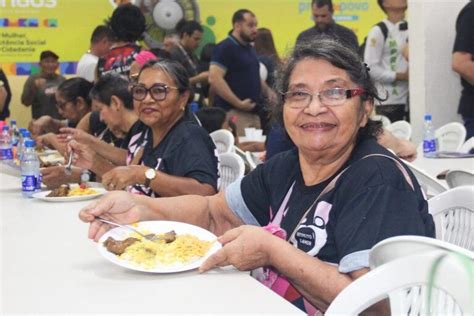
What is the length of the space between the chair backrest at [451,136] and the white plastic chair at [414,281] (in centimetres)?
343

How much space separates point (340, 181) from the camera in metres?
1.58

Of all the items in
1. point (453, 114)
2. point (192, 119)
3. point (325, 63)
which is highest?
point (325, 63)

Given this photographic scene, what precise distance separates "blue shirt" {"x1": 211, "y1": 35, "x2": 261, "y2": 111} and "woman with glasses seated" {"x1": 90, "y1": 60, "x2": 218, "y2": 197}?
10.4 feet

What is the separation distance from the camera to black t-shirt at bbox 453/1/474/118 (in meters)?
4.34

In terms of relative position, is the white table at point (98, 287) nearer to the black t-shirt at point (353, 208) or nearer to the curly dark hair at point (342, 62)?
the black t-shirt at point (353, 208)

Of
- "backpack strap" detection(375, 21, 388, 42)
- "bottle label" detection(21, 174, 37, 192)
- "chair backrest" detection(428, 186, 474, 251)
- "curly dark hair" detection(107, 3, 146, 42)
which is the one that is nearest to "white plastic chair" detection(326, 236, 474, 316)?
"chair backrest" detection(428, 186, 474, 251)

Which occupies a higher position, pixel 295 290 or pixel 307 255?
pixel 307 255

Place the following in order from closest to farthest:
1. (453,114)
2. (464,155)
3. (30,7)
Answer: (464,155), (453,114), (30,7)

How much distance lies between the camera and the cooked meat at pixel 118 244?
164cm

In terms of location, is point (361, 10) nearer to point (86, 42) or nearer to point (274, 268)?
point (86, 42)

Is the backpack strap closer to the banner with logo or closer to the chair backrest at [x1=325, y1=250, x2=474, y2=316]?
the banner with logo

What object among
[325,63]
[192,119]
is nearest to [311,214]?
[325,63]

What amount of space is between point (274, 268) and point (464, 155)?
96.3 inches

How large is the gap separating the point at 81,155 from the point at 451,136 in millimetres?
2842
